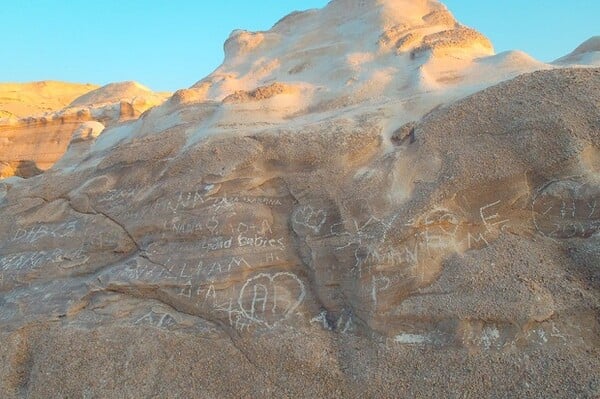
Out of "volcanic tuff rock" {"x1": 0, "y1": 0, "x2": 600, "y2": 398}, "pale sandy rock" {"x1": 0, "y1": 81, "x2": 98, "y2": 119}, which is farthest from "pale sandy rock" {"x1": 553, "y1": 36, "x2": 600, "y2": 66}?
"pale sandy rock" {"x1": 0, "y1": 81, "x2": 98, "y2": 119}

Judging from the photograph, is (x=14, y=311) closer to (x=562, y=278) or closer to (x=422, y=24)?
(x=562, y=278)

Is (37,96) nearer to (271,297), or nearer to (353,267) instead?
(271,297)

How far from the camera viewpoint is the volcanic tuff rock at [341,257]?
2.88 metres

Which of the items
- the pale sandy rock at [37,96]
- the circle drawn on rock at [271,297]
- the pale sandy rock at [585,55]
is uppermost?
the pale sandy rock at [37,96]

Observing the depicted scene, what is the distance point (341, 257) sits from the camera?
332cm

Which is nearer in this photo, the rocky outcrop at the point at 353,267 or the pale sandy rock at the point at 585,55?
the rocky outcrop at the point at 353,267

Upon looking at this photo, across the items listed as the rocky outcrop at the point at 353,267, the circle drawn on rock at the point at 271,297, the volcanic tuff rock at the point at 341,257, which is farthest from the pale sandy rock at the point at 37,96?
the circle drawn on rock at the point at 271,297

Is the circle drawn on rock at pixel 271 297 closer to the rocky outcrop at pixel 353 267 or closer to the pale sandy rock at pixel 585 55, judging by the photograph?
the rocky outcrop at pixel 353 267

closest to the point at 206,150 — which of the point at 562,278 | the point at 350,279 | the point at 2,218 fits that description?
the point at 350,279

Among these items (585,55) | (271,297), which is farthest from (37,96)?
(585,55)

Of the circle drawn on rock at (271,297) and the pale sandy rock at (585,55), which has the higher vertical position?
the pale sandy rock at (585,55)

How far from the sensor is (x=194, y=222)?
12.8ft

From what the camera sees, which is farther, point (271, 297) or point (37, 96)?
point (37, 96)

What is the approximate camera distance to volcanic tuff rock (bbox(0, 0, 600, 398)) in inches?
113
